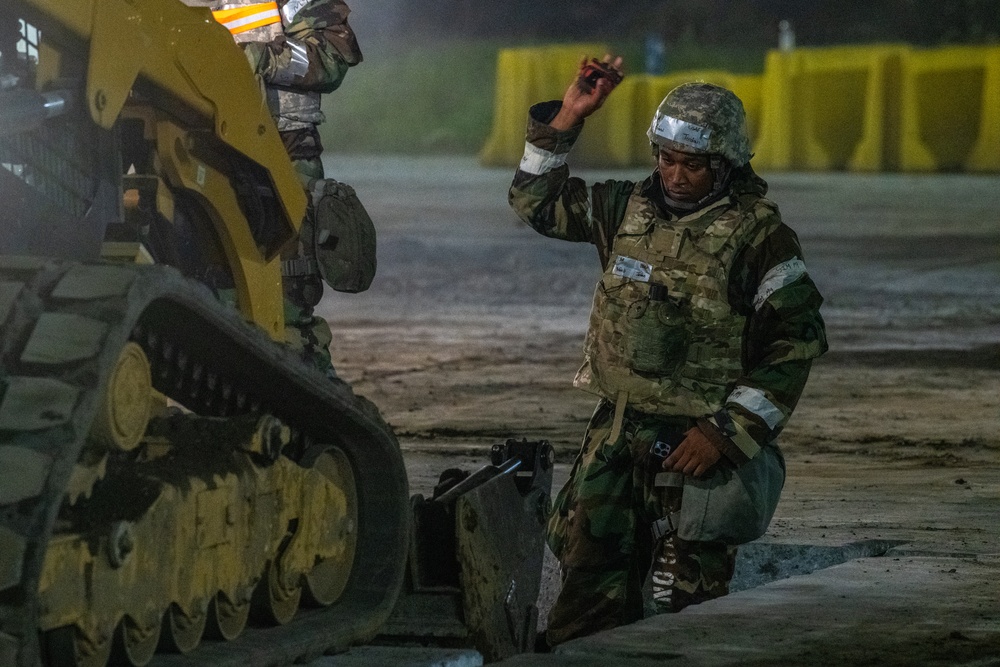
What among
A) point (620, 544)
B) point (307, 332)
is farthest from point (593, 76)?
point (307, 332)

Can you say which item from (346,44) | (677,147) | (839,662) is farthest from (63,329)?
(346,44)

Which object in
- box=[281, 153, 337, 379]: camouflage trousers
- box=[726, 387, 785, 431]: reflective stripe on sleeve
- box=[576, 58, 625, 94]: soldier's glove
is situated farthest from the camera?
box=[281, 153, 337, 379]: camouflage trousers

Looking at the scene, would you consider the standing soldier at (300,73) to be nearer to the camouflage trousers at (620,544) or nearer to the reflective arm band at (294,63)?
the reflective arm band at (294,63)

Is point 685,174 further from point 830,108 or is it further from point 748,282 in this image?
point 830,108

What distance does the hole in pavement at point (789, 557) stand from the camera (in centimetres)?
720

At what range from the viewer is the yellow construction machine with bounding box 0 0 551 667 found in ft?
13.0

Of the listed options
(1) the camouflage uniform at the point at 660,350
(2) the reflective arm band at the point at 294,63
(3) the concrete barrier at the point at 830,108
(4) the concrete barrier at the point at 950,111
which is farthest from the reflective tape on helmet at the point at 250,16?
(3) the concrete barrier at the point at 830,108

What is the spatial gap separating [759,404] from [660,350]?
1.13 feet

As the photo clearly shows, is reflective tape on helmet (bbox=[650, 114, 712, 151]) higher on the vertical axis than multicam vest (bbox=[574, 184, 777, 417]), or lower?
higher

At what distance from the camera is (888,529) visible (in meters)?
7.50

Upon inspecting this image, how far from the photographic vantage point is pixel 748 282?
6.20 m

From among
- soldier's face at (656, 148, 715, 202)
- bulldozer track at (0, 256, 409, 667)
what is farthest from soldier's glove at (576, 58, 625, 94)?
bulldozer track at (0, 256, 409, 667)

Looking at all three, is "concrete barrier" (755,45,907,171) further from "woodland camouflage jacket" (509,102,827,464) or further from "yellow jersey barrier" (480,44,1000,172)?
"woodland camouflage jacket" (509,102,827,464)

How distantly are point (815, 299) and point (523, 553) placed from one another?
1.27 metres
